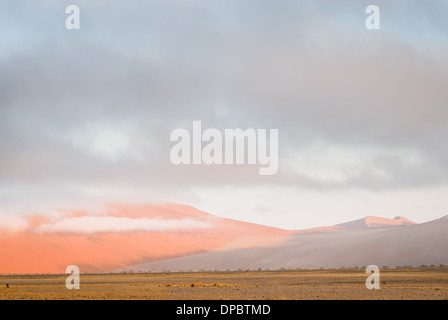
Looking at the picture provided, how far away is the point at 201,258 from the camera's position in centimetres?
15600

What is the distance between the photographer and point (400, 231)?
503 ft

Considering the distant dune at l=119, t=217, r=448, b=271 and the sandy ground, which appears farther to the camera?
the distant dune at l=119, t=217, r=448, b=271

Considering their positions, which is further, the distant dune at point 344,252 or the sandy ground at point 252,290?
the distant dune at point 344,252

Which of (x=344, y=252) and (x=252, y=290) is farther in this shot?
(x=344, y=252)
